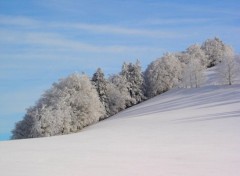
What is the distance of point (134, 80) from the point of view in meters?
84.6

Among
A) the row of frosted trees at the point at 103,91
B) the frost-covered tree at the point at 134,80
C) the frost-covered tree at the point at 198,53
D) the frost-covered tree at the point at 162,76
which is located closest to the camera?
the row of frosted trees at the point at 103,91

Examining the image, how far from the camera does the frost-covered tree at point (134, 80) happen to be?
8256 cm

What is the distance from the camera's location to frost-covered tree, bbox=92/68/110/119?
73562mm

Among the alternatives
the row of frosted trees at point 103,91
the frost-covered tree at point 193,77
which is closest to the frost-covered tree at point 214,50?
the row of frosted trees at point 103,91

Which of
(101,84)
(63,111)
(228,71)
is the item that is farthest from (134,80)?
(63,111)

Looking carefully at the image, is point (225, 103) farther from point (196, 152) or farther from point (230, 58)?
point (196, 152)

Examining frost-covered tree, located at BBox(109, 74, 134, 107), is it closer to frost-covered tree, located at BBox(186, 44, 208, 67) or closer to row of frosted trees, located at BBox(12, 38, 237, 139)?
row of frosted trees, located at BBox(12, 38, 237, 139)

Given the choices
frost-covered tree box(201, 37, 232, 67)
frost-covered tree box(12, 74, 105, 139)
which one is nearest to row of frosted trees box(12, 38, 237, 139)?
frost-covered tree box(12, 74, 105, 139)

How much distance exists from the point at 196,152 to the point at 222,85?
5717 centimetres

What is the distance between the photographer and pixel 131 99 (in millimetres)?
79500

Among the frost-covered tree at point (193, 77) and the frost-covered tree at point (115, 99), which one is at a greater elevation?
the frost-covered tree at point (193, 77)

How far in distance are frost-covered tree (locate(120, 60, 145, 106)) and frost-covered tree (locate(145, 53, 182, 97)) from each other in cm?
237

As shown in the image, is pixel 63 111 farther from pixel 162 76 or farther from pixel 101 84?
pixel 162 76

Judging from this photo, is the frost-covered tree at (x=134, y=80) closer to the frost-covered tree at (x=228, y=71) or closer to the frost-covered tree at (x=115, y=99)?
the frost-covered tree at (x=115, y=99)
